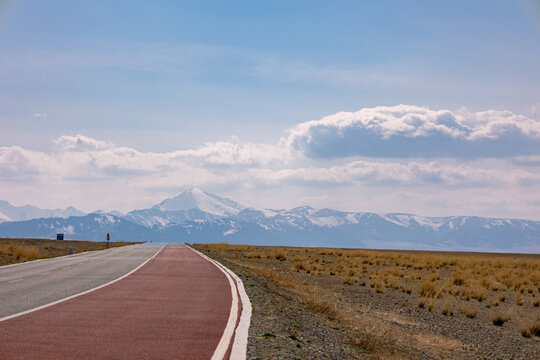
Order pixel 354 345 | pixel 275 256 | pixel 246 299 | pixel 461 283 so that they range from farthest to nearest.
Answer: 1. pixel 275 256
2. pixel 461 283
3. pixel 246 299
4. pixel 354 345

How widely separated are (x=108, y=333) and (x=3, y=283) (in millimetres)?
9260

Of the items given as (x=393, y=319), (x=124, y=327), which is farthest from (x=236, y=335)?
(x=393, y=319)

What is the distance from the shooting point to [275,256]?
1741 inches

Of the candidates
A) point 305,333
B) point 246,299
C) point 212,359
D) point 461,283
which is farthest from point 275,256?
point 212,359

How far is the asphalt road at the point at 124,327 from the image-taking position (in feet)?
21.9

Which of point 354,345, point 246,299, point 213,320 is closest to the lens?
point 213,320

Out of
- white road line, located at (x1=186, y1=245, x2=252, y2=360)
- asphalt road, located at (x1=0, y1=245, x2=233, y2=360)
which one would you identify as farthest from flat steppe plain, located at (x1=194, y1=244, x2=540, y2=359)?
asphalt road, located at (x1=0, y1=245, x2=233, y2=360)

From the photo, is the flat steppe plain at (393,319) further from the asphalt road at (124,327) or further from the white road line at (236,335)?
the asphalt road at (124,327)

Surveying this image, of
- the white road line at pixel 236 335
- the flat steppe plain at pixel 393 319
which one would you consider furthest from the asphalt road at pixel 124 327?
the flat steppe plain at pixel 393 319

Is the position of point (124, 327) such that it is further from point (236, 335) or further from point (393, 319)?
point (393, 319)

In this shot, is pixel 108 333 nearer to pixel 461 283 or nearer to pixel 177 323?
pixel 177 323

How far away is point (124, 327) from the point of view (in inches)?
328

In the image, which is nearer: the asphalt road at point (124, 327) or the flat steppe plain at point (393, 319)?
the asphalt road at point (124, 327)

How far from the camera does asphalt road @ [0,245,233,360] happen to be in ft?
21.9
